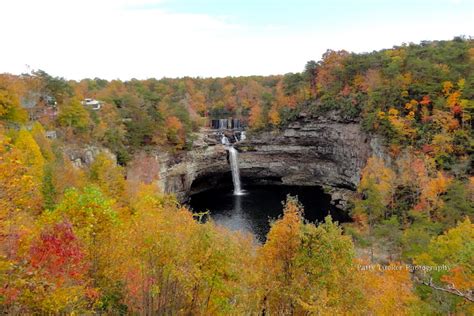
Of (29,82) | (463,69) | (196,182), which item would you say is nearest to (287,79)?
(196,182)

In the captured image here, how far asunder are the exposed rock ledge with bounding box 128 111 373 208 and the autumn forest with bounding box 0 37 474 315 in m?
2.00

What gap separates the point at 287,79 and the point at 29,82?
4091 cm

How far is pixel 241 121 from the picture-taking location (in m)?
74.9

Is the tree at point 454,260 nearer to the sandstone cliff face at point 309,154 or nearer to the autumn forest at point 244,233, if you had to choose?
the autumn forest at point 244,233

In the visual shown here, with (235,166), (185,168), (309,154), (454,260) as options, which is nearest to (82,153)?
(185,168)

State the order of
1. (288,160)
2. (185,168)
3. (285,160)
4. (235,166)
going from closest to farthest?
(185,168) → (235,166) → (288,160) → (285,160)

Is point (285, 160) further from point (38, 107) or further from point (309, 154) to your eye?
point (38, 107)

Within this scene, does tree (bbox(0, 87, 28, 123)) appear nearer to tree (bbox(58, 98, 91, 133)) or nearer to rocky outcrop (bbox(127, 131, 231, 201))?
tree (bbox(58, 98, 91, 133))

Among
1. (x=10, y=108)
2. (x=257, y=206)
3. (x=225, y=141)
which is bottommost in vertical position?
(x=257, y=206)

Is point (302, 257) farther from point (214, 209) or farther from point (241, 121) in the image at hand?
point (241, 121)

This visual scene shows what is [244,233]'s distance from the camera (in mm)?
43094

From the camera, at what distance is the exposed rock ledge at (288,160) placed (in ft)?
185

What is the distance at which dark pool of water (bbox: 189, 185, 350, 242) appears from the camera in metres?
47.9

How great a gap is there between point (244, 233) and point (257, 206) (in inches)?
480
